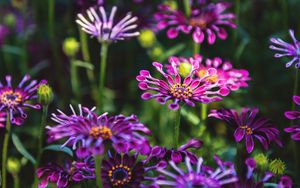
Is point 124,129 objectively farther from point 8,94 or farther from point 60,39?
point 60,39

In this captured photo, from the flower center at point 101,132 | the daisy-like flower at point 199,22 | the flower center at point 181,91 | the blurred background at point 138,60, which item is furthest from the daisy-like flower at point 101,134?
the blurred background at point 138,60

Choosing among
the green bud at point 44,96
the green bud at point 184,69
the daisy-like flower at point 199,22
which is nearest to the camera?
the green bud at point 44,96

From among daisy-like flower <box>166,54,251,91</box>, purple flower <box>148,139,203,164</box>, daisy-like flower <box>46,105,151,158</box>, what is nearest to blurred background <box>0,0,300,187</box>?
daisy-like flower <box>166,54,251,91</box>

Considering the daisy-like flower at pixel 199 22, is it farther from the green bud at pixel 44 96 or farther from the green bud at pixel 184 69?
the green bud at pixel 44 96

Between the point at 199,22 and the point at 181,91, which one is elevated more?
the point at 199,22

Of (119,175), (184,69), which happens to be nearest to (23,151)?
(119,175)

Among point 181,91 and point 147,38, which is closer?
point 181,91

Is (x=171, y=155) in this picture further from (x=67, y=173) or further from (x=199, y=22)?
(x=199, y=22)
